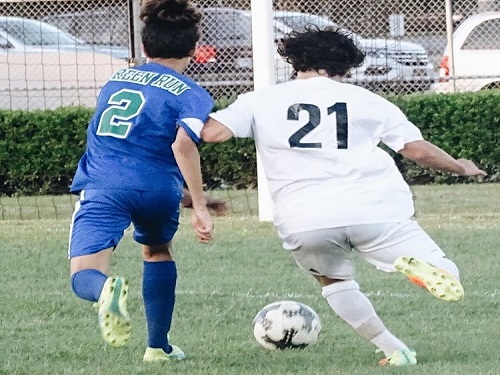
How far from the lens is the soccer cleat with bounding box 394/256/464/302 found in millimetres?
4684

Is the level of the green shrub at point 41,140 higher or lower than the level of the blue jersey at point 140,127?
lower

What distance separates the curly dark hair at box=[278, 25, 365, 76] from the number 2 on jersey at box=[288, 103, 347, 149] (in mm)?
236

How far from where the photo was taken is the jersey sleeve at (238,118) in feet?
16.1

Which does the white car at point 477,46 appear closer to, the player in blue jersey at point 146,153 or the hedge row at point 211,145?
the hedge row at point 211,145

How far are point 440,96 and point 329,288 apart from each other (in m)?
9.11

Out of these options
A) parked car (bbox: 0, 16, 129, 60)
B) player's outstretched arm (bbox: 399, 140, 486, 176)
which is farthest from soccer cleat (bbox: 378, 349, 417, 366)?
parked car (bbox: 0, 16, 129, 60)

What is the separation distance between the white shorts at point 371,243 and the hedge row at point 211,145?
28.4 feet

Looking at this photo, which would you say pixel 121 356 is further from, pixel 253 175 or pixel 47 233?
pixel 253 175

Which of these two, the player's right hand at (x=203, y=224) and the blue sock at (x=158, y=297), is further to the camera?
the blue sock at (x=158, y=297)

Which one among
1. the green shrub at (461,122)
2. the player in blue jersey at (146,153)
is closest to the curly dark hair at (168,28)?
the player in blue jersey at (146,153)

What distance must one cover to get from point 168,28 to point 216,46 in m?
10.3

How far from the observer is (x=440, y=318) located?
639 centimetres

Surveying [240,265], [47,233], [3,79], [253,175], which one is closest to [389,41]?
[253,175]

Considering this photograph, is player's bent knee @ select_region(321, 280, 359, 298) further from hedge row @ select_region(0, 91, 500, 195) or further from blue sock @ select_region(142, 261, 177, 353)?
hedge row @ select_region(0, 91, 500, 195)
